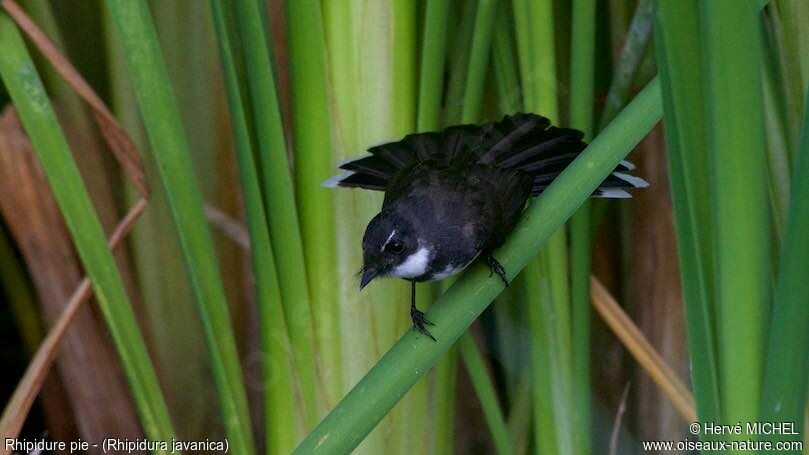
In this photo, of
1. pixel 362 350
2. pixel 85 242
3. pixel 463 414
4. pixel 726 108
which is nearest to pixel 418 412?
pixel 362 350

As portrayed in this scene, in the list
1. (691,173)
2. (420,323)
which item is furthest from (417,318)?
(691,173)

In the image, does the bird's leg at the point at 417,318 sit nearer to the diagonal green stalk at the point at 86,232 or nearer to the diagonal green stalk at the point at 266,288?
the diagonal green stalk at the point at 266,288

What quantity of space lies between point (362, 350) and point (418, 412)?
0.16 m

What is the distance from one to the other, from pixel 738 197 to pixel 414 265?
69cm

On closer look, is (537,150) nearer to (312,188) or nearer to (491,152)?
(491,152)

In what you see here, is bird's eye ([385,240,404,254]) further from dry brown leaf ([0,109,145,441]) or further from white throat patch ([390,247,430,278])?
dry brown leaf ([0,109,145,441])

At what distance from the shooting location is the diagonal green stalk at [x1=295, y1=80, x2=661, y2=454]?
1.05 meters

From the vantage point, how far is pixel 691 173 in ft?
3.36

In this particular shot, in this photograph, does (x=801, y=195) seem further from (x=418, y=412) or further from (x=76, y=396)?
(x=76, y=396)

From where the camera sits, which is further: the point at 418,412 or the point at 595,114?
the point at 595,114

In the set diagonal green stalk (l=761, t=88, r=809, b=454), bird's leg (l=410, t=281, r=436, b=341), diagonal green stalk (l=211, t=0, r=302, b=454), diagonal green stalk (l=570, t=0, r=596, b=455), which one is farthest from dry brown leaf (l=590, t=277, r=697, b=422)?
diagonal green stalk (l=761, t=88, r=809, b=454)

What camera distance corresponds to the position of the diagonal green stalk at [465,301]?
1.05m

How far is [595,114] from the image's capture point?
196 cm

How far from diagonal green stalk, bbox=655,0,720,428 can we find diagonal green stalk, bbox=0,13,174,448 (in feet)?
2.82
